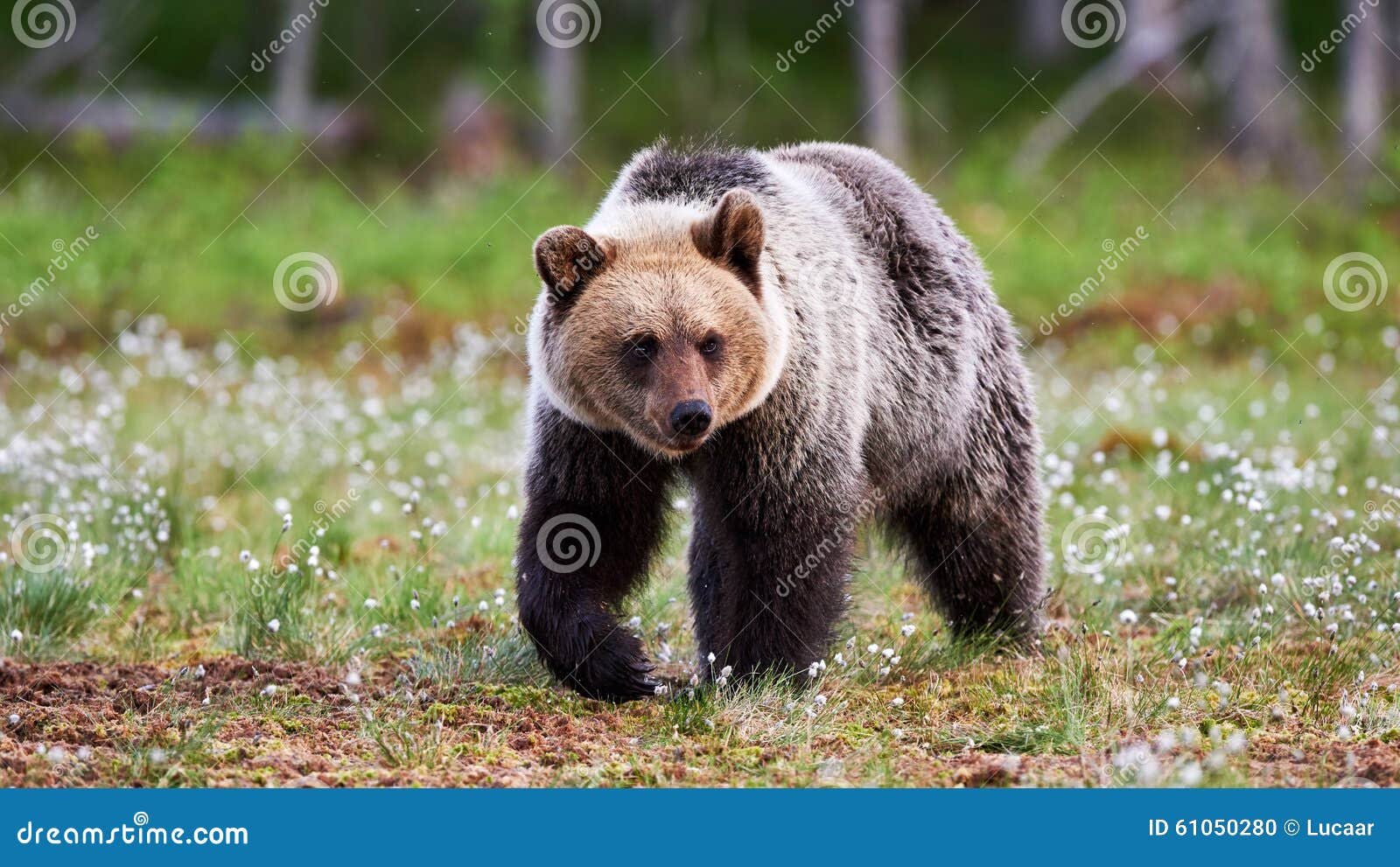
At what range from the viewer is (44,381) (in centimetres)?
1052

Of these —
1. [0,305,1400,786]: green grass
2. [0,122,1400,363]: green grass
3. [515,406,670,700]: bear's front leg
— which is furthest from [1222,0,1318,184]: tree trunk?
[515,406,670,700]: bear's front leg

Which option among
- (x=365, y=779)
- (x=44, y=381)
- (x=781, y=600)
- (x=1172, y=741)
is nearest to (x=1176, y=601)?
(x=781, y=600)

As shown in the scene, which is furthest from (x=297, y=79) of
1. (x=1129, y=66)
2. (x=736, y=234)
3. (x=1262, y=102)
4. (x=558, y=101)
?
(x=736, y=234)

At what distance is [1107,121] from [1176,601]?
14932 mm

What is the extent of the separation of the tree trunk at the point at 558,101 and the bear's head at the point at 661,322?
12108 mm

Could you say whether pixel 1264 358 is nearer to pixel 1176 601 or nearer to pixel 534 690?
pixel 1176 601

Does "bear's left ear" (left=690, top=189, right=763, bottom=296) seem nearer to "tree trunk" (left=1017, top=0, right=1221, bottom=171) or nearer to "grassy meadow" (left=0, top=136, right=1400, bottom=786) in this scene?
"grassy meadow" (left=0, top=136, right=1400, bottom=786)

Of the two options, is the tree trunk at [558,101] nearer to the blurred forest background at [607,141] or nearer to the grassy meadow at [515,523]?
the blurred forest background at [607,141]

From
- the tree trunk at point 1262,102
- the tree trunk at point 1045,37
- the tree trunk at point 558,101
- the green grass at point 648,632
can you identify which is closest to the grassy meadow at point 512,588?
the green grass at point 648,632

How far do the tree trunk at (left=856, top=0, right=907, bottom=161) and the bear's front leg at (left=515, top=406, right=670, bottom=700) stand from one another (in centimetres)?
1140

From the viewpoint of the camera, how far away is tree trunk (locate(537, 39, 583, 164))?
56.2 feet

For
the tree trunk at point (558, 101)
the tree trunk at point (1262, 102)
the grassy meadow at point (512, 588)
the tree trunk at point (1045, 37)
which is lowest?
the grassy meadow at point (512, 588)

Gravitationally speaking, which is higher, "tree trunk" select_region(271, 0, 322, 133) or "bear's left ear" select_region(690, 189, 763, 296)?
"bear's left ear" select_region(690, 189, 763, 296)

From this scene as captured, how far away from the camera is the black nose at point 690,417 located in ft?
14.3
